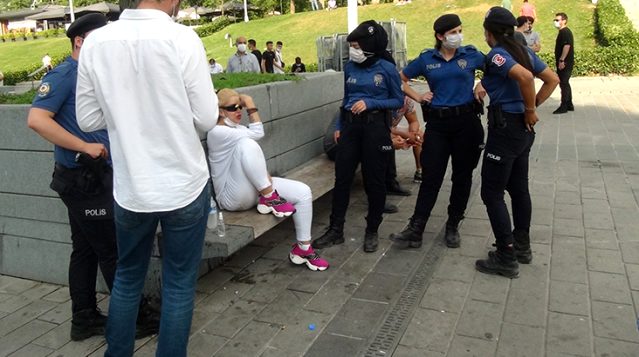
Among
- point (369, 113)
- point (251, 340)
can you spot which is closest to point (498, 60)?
point (369, 113)

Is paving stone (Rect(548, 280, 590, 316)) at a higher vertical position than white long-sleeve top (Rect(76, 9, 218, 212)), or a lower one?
lower

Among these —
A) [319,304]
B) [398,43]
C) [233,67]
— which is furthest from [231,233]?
[233,67]

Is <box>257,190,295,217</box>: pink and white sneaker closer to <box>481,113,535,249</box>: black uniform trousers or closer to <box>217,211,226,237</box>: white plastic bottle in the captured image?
<box>217,211,226,237</box>: white plastic bottle

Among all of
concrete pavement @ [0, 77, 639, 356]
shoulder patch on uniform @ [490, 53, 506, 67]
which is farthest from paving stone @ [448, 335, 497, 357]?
shoulder patch on uniform @ [490, 53, 506, 67]

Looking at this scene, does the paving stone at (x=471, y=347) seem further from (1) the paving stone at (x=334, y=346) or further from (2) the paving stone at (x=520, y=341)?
(1) the paving stone at (x=334, y=346)

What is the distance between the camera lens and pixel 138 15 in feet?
7.46

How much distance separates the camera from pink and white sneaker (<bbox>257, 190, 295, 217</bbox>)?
13.7ft

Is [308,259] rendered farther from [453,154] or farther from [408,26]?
[408,26]

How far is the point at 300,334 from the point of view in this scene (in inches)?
134

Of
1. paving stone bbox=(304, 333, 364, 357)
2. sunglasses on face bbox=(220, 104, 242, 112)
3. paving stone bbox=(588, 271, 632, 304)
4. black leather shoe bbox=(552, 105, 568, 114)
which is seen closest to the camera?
paving stone bbox=(304, 333, 364, 357)

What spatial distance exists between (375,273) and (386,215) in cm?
146

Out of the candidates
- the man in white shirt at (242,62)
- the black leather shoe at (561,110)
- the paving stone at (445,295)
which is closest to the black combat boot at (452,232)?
the paving stone at (445,295)

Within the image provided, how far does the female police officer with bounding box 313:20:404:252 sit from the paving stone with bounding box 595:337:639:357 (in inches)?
76.2

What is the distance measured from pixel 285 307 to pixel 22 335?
5.42 ft
